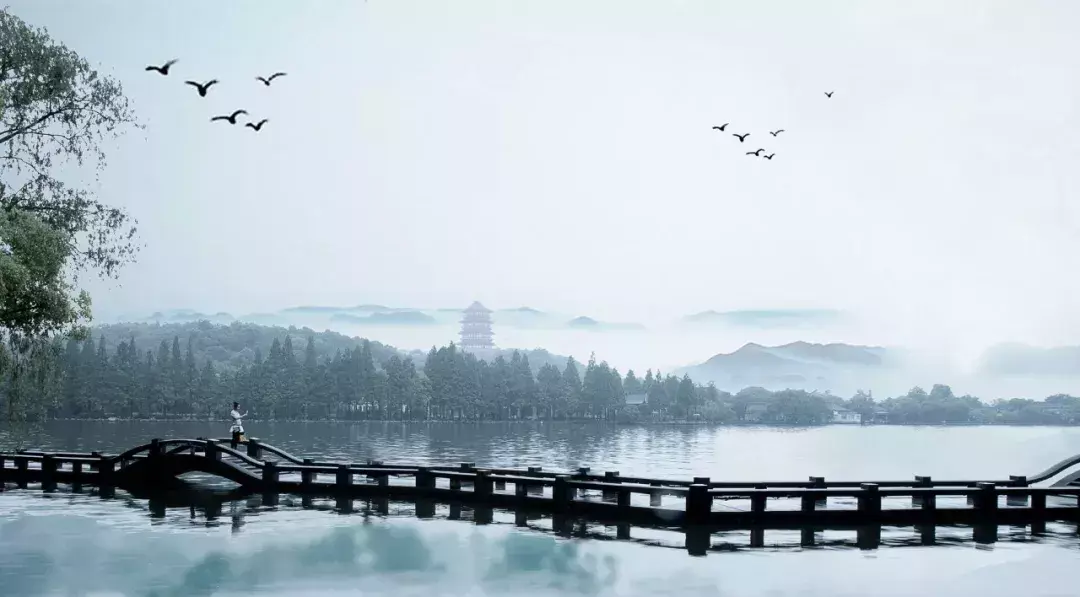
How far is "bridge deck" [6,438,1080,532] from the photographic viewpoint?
77.0 ft

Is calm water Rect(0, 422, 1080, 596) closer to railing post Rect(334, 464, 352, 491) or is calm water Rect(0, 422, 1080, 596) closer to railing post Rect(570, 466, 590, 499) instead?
railing post Rect(334, 464, 352, 491)

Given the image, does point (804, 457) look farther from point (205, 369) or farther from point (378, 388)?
point (205, 369)

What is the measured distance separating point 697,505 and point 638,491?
8.03 ft

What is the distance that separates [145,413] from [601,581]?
6289 inches

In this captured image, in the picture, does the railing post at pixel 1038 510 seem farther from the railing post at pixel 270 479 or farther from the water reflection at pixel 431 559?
the railing post at pixel 270 479

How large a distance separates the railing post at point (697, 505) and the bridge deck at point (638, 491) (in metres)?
0.02

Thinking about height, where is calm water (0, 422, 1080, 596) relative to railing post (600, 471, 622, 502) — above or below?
below

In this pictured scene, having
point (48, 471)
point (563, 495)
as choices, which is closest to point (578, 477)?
A: point (563, 495)

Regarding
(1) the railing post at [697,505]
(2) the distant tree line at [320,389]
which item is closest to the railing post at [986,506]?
(1) the railing post at [697,505]

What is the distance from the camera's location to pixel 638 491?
2519 centimetres

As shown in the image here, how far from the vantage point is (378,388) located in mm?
174000

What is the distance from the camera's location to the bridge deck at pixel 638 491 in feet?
77.0

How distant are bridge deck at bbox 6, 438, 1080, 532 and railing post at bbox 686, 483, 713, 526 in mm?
23

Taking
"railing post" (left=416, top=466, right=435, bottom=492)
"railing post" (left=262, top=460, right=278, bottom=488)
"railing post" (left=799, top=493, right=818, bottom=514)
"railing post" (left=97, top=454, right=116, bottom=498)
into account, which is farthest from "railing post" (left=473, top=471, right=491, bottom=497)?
"railing post" (left=97, top=454, right=116, bottom=498)
